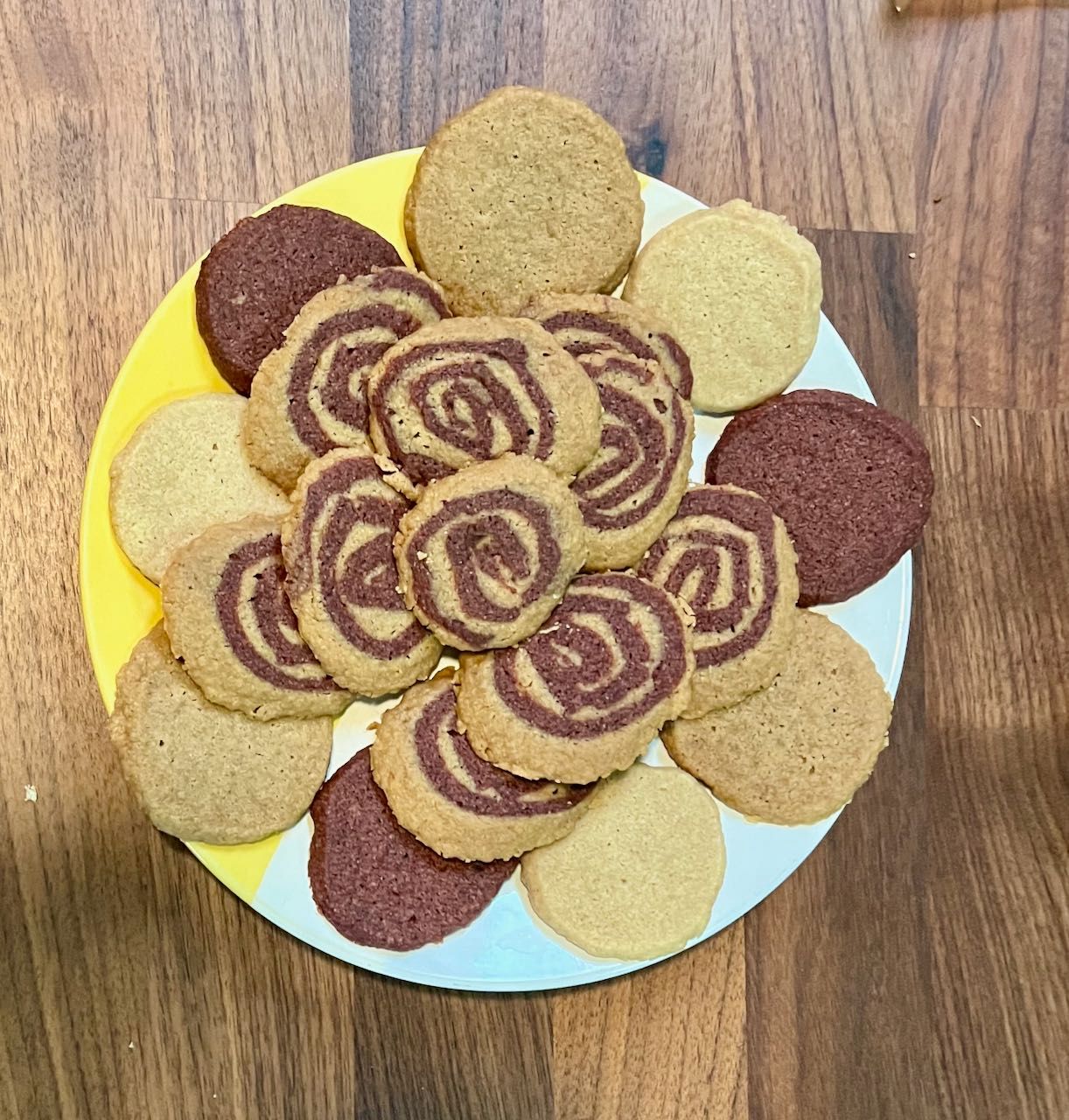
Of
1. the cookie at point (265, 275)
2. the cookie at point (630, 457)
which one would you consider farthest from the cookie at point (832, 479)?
the cookie at point (265, 275)

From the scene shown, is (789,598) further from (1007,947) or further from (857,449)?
(1007,947)

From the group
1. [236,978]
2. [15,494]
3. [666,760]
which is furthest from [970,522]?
[15,494]

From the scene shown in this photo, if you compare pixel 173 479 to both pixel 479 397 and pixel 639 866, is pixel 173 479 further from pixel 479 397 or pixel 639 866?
pixel 639 866

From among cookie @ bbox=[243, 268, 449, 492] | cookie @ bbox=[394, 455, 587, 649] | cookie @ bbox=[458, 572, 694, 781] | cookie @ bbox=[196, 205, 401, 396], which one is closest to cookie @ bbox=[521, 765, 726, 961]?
cookie @ bbox=[458, 572, 694, 781]

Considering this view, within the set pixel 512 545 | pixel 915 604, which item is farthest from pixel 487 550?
pixel 915 604

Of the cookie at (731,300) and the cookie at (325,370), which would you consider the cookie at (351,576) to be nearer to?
the cookie at (325,370)
